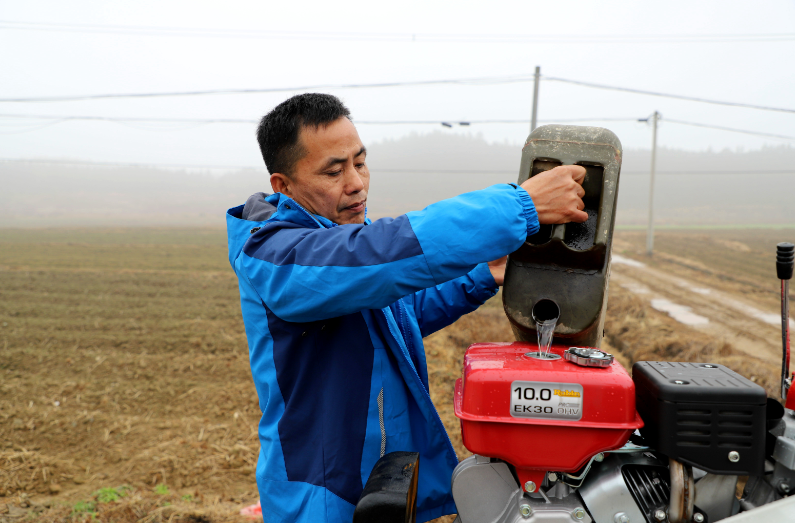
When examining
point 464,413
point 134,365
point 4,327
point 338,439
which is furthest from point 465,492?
point 4,327

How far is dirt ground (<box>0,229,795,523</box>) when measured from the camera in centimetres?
391

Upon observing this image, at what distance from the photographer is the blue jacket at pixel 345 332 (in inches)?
46.7

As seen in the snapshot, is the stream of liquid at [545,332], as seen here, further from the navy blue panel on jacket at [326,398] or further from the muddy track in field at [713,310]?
the muddy track in field at [713,310]

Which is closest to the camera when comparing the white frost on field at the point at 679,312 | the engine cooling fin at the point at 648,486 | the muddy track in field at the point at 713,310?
the engine cooling fin at the point at 648,486

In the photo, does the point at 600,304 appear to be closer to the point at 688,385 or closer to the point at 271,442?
the point at 688,385

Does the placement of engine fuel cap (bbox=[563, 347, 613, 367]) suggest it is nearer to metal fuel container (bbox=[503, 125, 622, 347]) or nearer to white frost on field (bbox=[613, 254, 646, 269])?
metal fuel container (bbox=[503, 125, 622, 347])

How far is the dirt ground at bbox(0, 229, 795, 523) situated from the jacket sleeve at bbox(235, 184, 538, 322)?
2.82 meters

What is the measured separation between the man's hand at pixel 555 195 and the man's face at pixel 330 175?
55cm

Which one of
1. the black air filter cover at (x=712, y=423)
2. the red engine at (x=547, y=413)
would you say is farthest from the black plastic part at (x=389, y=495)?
the black air filter cover at (x=712, y=423)

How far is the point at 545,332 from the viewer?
1.55 meters

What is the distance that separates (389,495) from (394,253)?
548 mm

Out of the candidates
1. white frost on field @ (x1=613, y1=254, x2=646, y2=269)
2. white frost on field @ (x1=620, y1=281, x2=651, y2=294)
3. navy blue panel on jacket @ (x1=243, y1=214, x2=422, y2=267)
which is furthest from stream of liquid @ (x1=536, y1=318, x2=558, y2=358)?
white frost on field @ (x1=613, y1=254, x2=646, y2=269)

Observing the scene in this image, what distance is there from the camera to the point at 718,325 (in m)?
10.7

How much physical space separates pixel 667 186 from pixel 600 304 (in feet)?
404
